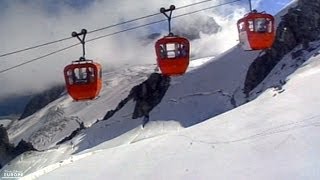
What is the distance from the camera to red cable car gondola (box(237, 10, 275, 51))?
1187cm

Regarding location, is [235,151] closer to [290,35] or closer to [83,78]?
[83,78]

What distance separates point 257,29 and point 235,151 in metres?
5.33

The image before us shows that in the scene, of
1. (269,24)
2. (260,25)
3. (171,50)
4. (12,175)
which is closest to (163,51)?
(171,50)

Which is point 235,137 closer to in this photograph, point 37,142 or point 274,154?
point 274,154

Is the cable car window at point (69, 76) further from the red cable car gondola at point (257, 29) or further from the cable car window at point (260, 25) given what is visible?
the cable car window at point (260, 25)

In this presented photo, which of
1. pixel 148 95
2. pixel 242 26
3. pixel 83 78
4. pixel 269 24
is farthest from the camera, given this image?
pixel 148 95

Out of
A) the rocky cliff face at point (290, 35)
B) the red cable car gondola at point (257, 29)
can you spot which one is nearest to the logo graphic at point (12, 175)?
the red cable car gondola at point (257, 29)

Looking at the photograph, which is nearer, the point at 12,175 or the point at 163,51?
the point at 163,51

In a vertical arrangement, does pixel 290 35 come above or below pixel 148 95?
above

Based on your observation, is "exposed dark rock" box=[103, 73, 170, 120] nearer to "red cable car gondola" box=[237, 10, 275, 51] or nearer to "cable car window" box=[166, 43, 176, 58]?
"red cable car gondola" box=[237, 10, 275, 51]

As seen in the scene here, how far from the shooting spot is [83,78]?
10.9 metres

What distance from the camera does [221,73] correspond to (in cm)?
10544

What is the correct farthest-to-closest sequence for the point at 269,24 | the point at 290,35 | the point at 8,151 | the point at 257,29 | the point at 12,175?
the point at 8,151 → the point at 290,35 → the point at 12,175 → the point at 269,24 → the point at 257,29

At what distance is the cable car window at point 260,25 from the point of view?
11.9m
